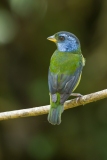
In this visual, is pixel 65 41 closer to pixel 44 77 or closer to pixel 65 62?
pixel 65 62

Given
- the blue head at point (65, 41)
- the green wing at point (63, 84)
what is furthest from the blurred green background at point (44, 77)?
the green wing at point (63, 84)

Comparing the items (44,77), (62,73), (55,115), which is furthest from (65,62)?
(44,77)

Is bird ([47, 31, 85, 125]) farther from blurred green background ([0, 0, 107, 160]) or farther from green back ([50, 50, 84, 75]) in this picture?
blurred green background ([0, 0, 107, 160])

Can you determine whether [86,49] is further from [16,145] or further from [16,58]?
[16,145]

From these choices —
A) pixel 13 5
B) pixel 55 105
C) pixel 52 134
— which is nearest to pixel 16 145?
pixel 52 134

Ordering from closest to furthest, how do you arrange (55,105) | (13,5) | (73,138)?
(55,105) < (13,5) < (73,138)
